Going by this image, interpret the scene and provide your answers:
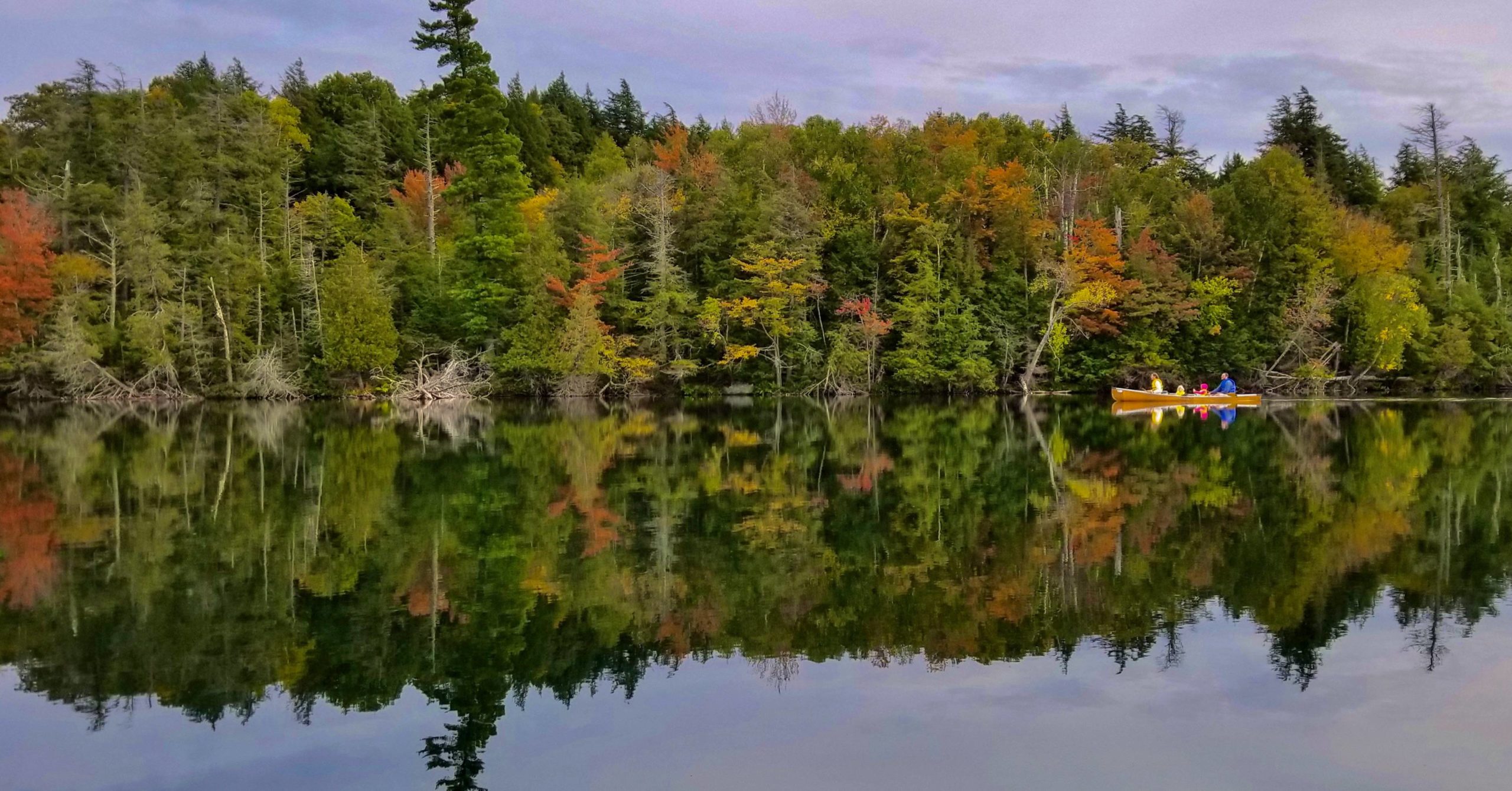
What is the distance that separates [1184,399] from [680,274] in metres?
20.1

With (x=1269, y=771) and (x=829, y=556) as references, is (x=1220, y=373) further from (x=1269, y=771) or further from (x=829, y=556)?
(x=1269, y=771)

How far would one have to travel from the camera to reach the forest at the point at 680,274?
136ft

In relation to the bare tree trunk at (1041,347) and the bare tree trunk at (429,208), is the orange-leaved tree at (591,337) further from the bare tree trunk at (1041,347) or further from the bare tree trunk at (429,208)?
the bare tree trunk at (1041,347)

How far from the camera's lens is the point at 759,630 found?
862 centimetres

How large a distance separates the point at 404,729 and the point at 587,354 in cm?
3611

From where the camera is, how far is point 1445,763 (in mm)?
6125

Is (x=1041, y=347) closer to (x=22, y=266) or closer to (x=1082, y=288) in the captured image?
(x=1082, y=288)

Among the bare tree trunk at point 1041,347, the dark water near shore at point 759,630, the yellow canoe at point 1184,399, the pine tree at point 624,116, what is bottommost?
the dark water near shore at point 759,630

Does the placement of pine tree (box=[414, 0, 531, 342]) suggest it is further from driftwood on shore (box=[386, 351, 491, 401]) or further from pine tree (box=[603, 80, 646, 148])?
pine tree (box=[603, 80, 646, 148])

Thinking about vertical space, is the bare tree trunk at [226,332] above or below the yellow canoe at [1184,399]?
above

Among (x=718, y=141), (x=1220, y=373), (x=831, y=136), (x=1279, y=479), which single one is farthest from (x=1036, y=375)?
(x=1279, y=479)

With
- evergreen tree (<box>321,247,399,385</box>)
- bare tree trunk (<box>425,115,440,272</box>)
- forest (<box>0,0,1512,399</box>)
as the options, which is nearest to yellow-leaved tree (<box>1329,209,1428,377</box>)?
forest (<box>0,0,1512,399</box>)

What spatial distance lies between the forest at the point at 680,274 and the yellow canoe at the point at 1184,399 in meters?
5.81

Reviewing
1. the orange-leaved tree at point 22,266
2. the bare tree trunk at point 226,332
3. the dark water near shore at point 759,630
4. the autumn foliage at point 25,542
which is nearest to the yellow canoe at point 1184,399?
the dark water near shore at point 759,630
